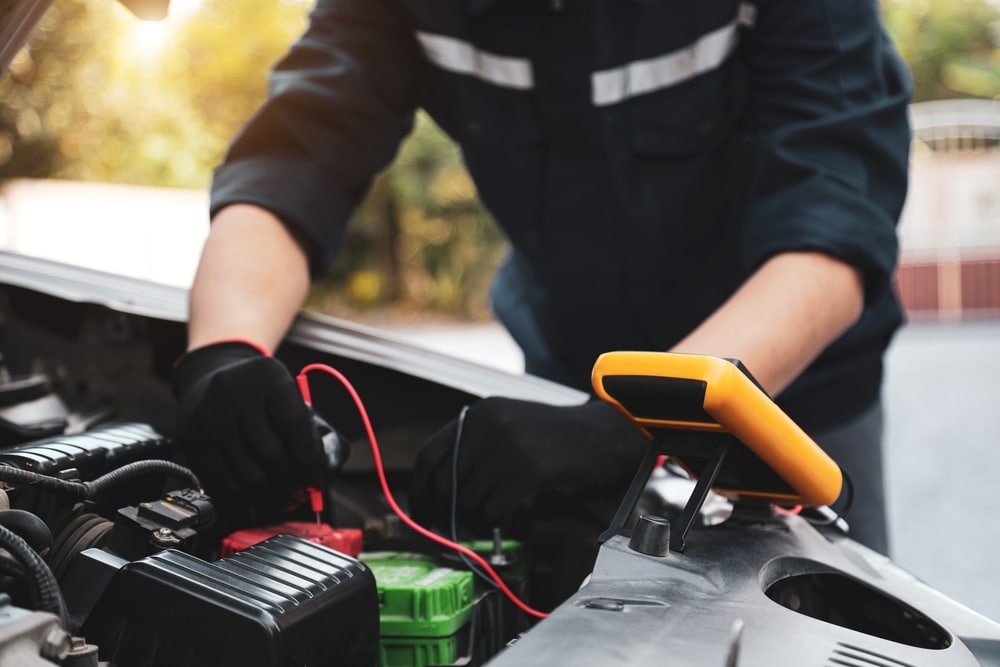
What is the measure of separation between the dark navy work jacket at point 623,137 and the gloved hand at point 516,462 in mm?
431

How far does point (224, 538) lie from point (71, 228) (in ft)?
30.1

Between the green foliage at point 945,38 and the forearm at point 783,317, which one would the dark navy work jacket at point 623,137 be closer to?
the forearm at point 783,317

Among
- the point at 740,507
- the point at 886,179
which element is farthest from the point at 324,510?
the point at 886,179

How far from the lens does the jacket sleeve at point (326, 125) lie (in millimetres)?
1388

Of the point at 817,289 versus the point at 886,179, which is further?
the point at 886,179

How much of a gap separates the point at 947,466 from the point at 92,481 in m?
3.08

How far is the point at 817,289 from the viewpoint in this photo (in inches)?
45.3

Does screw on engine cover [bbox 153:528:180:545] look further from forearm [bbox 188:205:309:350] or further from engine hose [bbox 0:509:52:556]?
forearm [bbox 188:205:309:350]

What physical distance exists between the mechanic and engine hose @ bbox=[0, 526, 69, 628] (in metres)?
0.36

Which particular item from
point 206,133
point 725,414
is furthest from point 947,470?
point 206,133

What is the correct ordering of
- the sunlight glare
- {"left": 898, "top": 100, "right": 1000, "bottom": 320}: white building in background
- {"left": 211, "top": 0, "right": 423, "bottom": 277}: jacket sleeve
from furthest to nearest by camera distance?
1. the sunlight glare
2. {"left": 898, "top": 100, "right": 1000, "bottom": 320}: white building in background
3. {"left": 211, "top": 0, "right": 423, "bottom": 277}: jacket sleeve

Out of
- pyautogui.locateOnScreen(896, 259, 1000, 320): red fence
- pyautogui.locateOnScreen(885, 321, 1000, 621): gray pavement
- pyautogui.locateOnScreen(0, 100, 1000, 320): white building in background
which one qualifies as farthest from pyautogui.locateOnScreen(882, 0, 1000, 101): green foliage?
pyautogui.locateOnScreen(885, 321, 1000, 621): gray pavement

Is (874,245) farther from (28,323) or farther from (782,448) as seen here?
(28,323)

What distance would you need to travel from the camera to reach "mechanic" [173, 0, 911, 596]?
1181 millimetres
